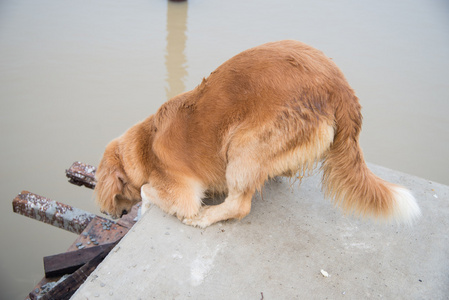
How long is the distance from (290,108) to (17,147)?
13.2ft

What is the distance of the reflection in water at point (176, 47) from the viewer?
6.14m

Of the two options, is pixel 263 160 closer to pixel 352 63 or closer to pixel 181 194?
pixel 181 194

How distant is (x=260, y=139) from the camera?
2.21 metres

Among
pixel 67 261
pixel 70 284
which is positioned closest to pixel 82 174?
pixel 67 261

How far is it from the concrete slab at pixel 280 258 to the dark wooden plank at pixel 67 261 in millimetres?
543

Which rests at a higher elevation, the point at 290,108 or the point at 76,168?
the point at 290,108

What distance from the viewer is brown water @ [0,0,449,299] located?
14.6 feet

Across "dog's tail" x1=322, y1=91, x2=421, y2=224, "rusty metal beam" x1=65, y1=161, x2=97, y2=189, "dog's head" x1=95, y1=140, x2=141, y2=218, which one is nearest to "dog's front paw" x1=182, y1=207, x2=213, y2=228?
"dog's head" x1=95, y1=140, x2=141, y2=218

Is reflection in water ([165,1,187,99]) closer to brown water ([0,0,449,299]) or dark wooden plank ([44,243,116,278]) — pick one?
brown water ([0,0,449,299])

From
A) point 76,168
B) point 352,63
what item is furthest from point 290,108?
point 352,63

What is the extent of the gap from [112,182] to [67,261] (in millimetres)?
618

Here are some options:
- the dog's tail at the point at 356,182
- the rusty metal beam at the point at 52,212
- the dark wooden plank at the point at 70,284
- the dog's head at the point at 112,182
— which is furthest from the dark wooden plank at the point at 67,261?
the dog's tail at the point at 356,182

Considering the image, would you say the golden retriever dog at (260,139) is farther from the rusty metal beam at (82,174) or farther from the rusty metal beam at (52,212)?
the rusty metal beam at (82,174)

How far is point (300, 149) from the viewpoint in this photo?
2221 millimetres
